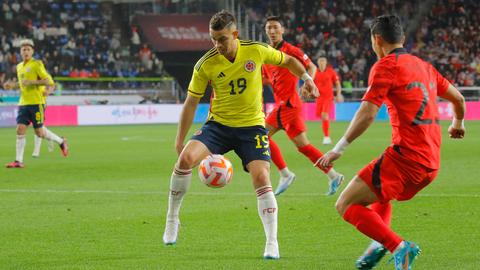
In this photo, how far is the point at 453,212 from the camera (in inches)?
433

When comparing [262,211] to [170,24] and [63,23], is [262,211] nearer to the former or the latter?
[170,24]

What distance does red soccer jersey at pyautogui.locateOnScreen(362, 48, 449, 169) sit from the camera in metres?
6.88

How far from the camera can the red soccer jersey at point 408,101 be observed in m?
6.88

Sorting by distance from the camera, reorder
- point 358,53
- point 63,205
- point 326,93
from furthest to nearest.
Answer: point 358,53
point 326,93
point 63,205

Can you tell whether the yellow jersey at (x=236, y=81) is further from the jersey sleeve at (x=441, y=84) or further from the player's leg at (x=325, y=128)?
the player's leg at (x=325, y=128)

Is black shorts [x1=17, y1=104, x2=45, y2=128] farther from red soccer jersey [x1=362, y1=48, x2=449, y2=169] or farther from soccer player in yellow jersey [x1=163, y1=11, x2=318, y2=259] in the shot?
red soccer jersey [x1=362, y1=48, x2=449, y2=169]

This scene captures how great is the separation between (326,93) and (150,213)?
53.1ft

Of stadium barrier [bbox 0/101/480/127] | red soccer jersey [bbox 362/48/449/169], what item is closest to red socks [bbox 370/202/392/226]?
red soccer jersey [bbox 362/48/449/169]

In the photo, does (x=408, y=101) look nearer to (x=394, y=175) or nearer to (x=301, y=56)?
(x=394, y=175)

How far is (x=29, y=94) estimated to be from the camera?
19.5m

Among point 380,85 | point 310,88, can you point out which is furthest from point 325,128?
point 380,85

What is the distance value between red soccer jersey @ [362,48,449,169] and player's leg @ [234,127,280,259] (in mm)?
1736

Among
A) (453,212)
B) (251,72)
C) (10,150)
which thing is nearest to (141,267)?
(251,72)

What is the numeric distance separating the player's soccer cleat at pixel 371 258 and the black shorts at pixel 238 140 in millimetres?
1660
